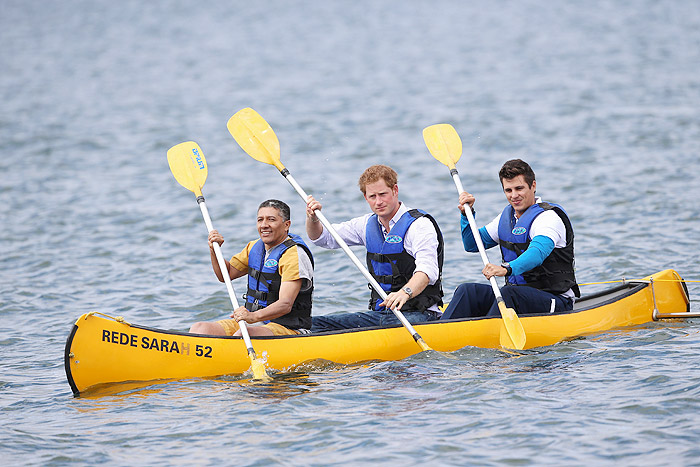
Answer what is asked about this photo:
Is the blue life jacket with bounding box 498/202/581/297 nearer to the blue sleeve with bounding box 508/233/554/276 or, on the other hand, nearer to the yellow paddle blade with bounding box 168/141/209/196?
the blue sleeve with bounding box 508/233/554/276

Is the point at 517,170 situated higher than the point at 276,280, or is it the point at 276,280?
the point at 517,170

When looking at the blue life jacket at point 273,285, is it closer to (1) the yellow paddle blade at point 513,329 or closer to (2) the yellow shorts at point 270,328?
(2) the yellow shorts at point 270,328

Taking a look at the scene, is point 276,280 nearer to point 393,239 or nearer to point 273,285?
point 273,285

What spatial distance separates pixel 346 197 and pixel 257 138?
6083 mm

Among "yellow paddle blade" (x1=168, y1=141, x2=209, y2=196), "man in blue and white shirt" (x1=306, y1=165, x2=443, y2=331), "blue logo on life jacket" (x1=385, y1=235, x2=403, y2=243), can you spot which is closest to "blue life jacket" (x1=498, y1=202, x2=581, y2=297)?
"man in blue and white shirt" (x1=306, y1=165, x2=443, y2=331)

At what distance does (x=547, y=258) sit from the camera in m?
5.89

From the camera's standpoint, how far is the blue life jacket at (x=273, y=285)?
5617mm

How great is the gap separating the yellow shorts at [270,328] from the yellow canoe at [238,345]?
159mm

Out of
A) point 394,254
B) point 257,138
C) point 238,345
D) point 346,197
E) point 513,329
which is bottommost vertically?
point 513,329

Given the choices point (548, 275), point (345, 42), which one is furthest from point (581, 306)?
point (345, 42)

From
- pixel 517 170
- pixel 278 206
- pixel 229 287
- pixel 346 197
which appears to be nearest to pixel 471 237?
pixel 517 170

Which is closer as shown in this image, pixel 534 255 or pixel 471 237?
pixel 534 255

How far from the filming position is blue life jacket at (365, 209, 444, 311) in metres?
5.78

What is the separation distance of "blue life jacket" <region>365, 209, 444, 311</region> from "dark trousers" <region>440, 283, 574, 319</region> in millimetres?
137
